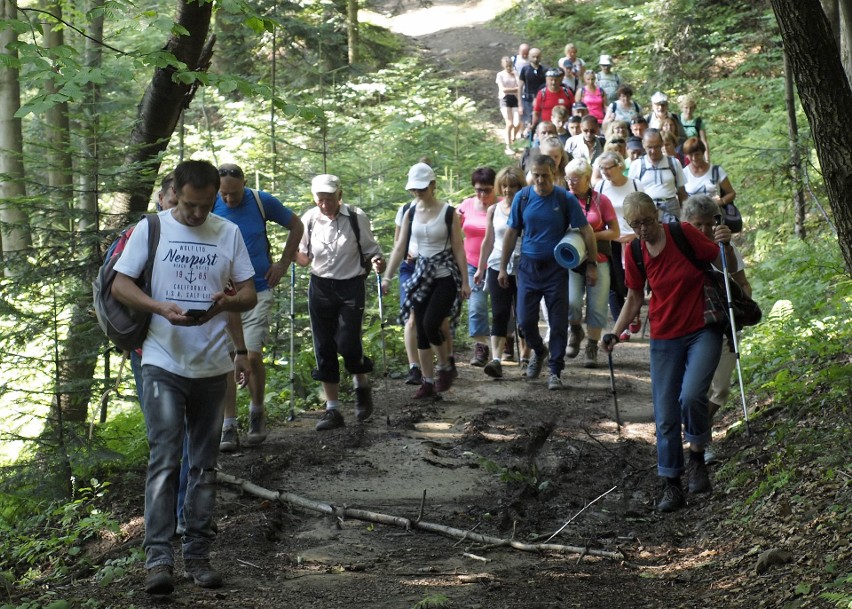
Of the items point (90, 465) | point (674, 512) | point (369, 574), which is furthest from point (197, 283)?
point (674, 512)

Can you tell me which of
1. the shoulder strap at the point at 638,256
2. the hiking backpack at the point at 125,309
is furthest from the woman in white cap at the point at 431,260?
the hiking backpack at the point at 125,309

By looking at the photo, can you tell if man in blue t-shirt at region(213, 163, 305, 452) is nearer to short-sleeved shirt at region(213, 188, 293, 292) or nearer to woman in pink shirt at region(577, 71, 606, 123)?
short-sleeved shirt at region(213, 188, 293, 292)

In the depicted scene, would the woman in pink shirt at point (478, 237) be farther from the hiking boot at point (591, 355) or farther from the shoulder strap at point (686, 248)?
the shoulder strap at point (686, 248)

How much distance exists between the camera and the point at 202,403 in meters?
5.57

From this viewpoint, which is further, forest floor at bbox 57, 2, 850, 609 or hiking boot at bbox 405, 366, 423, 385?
hiking boot at bbox 405, 366, 423, 385

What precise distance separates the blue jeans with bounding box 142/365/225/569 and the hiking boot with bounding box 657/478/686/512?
3.35m

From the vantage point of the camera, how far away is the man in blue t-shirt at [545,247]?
10438 millimetres

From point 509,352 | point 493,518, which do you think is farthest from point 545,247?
point 493,518

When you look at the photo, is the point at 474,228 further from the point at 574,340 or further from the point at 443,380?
the point at 443,380

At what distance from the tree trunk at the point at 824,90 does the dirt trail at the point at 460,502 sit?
2.33 meters

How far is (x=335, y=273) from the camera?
9141mm

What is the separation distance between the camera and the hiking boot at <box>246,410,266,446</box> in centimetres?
875

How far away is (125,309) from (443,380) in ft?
17.9

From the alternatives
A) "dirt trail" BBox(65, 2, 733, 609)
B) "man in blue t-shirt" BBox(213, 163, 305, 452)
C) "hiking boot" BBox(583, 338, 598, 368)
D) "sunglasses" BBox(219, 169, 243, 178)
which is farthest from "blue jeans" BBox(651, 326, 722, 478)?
"hiking boot" BBox(583, 338, 598, 368)
